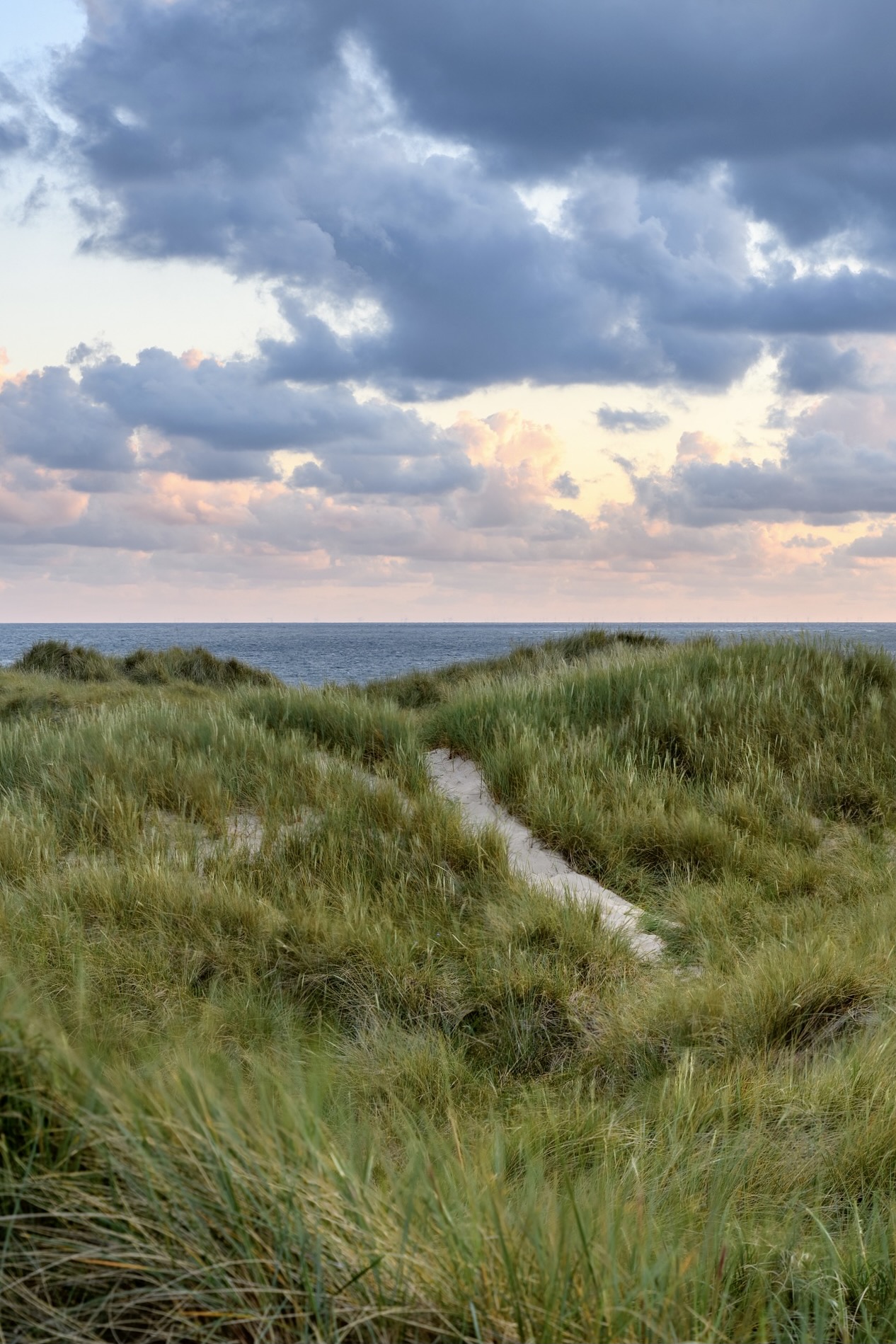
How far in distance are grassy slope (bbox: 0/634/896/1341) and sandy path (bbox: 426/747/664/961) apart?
0.63ft

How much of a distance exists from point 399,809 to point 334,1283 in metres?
5.01

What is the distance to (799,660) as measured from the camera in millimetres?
10227

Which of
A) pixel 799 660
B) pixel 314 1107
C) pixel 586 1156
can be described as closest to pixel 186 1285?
pixel 314 1107

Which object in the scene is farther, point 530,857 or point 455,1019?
point 530,857

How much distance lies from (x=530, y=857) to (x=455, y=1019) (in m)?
2.49

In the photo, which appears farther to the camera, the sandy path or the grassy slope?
the sandy path

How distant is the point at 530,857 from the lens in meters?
6.64

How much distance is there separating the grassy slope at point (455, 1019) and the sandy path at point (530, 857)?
0.19 m

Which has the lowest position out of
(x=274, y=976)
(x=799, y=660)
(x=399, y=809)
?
(x=274, y=976)

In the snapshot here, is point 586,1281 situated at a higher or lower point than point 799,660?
lower

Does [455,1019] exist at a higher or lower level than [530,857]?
lower

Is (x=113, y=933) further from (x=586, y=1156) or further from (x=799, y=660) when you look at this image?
(x=799, y=660)

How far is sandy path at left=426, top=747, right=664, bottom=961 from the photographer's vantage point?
518 cm

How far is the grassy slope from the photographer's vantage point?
4.90 ft
